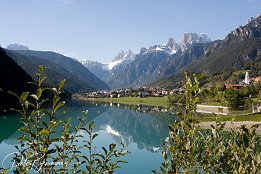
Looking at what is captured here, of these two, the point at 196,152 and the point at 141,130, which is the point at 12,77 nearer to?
the point at 141,130

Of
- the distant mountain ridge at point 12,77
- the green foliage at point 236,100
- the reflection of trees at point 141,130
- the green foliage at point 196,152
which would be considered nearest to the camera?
the green foliage at point 196,152

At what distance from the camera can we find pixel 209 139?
352 centimetres

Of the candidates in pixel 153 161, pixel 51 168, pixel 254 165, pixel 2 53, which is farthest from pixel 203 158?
pixel 2 53

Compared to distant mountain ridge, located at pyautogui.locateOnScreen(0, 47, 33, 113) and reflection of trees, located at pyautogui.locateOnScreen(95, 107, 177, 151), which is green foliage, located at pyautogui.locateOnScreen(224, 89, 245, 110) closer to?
reflection of trees, located at pyautogui.locateOnScreen(95, 107, 177, 151)

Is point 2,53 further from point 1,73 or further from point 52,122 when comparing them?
point 52,122

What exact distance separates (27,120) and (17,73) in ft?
455

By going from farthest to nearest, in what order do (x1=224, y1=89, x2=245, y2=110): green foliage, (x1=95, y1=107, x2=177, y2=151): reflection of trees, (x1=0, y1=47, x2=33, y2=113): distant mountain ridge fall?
(x1=0, y1=47, x2=33, y2=113): distant mountain ridge → (x1=224, y1=89, x2=245, y2=110): green foliage → (x1=95, y1=107, x2=177, y2=151): reflection of trees

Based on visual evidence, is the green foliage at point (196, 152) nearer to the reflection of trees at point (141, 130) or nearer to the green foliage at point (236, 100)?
the reflection of trees at point (141, 130)

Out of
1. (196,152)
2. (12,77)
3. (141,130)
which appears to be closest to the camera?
(196,152)

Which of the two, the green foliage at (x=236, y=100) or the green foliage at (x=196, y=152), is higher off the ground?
the green foliage at (x=196, y=152)

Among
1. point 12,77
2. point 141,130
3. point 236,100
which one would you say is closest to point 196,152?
point 141,130

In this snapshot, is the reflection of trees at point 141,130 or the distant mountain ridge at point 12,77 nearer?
the reflection of trees at point 141,130

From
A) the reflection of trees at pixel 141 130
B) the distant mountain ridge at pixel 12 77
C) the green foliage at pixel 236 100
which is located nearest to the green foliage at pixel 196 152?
the reflection of trees at pixel 141 130

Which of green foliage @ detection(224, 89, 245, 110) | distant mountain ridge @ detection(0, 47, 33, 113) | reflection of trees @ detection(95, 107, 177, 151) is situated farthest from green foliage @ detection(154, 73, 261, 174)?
distant mountain ridge @ detection(0, 47, 33, 113)
